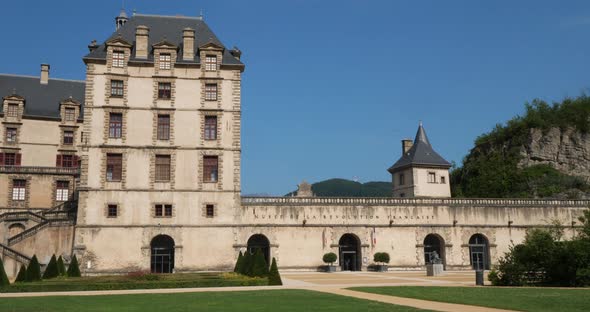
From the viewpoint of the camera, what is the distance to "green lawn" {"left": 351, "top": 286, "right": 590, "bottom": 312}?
16.5m

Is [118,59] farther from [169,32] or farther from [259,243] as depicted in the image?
[259,243]

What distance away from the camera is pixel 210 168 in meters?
39.9

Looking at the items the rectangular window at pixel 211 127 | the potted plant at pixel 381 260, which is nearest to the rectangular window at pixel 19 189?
the rectangular window at pixel 211 127

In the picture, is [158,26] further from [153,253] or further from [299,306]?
[299,306]

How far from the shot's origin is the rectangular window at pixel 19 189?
1881 inches

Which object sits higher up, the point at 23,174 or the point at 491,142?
the point at 491,142

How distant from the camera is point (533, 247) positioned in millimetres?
26000

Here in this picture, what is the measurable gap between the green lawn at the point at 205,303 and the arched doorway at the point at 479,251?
25.3 meters

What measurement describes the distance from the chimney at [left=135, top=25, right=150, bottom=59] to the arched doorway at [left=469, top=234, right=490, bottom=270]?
→ 27066mm

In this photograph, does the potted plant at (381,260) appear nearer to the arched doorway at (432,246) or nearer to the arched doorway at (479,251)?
the arched doorway at (432,246)

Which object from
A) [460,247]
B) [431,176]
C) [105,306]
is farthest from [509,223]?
[105,306]

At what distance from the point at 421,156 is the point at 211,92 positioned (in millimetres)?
25220

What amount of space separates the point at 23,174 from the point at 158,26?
17126mm

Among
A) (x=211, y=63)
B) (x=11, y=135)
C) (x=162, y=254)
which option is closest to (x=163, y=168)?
(x=162, y=254)
